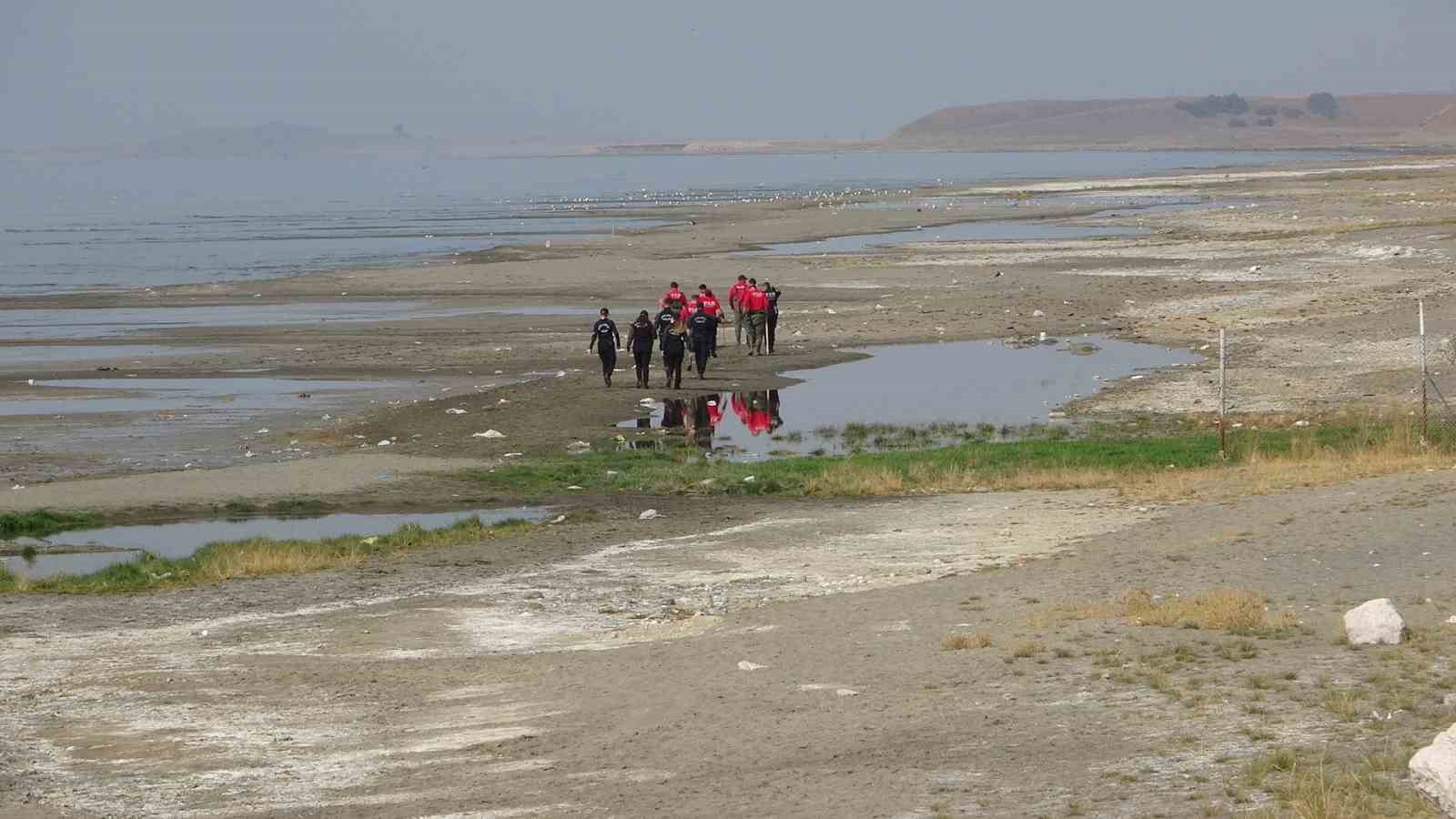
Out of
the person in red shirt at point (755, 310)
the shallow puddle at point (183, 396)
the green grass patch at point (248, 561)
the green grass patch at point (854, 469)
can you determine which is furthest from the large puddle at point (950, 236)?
the green grass patch at point (248, 561)

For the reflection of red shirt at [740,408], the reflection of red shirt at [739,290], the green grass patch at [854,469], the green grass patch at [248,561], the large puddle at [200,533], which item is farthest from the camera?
the reflection of red shirt at [739,290]

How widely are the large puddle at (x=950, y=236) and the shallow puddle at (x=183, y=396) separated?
1418 inches

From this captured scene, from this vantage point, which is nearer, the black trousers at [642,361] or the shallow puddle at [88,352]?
the black trousers at [642,361]

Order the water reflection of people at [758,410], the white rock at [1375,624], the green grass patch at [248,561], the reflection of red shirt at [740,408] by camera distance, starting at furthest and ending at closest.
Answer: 1. the reflection of red shirt at [740,408]
2. the water reflection of people at [758,410]
3. the green grass patch at [248,561]
4. the white rock at [1375,624]

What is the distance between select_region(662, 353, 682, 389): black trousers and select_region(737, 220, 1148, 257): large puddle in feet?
122

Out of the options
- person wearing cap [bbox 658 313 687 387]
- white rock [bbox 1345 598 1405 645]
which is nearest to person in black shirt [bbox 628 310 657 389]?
person wearing cap [bbox 658 313 687 387]

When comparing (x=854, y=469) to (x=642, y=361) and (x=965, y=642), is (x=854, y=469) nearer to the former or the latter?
(x=642, y=361)

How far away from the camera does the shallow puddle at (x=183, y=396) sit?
36.5 meters

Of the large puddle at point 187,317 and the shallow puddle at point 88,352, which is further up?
the large puddle at point 187,317

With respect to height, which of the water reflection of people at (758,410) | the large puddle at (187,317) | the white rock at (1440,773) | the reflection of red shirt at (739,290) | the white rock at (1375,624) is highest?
the reflection of red shirt at (739,290)

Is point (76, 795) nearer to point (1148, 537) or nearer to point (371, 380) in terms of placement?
point (1148, 537)

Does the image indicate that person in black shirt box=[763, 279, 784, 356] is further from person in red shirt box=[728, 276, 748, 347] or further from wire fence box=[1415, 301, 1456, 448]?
wire fence box=[1415, 301, 1456, 448]

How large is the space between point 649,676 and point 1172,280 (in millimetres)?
42346

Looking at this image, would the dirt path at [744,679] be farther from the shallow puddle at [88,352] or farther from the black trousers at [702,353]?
the shallow puddle at [88,352]
